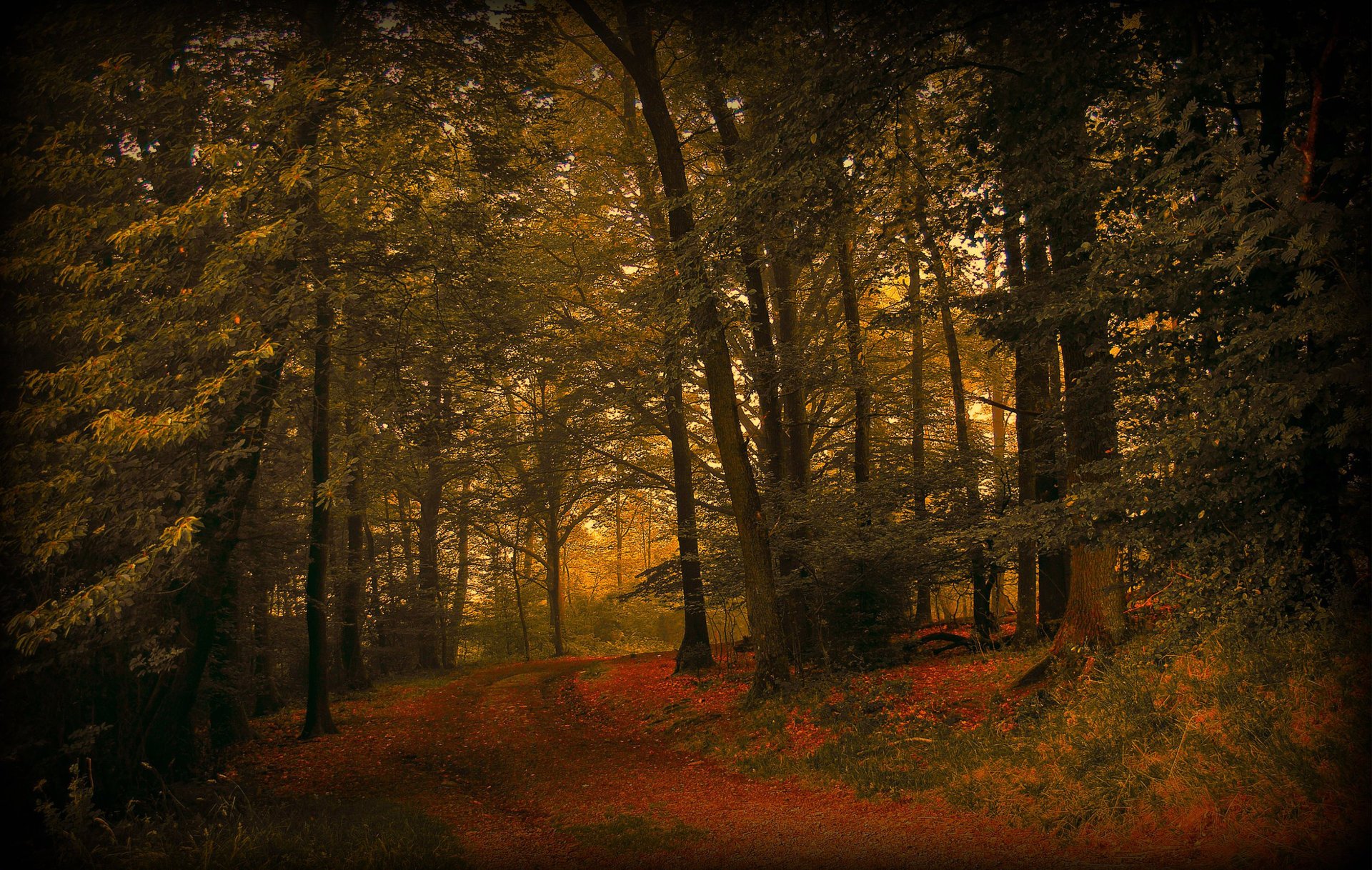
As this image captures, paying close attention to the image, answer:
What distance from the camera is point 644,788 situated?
8500mm

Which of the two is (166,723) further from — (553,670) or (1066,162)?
(553,670)

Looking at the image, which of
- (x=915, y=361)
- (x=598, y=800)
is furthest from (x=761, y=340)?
(x=598, y=800)

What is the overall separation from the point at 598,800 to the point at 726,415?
572 cm

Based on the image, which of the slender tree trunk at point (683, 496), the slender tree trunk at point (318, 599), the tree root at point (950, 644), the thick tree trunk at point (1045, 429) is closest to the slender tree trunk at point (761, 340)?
the slender tree trunk at point (683, 496)

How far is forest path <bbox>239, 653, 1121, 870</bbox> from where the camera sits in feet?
18.6

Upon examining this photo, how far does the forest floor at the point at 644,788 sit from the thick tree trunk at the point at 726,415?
1.16 metres

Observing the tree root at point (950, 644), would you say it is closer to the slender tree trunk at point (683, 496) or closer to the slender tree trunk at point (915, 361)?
the slender tree trunk at point (915, 361)

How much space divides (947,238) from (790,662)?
6665 mm

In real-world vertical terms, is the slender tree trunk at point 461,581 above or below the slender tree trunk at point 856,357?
below

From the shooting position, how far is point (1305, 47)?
5.38m

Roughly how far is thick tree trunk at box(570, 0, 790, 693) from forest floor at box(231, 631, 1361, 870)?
45.6 inches

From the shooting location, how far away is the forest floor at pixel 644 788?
5.50 meters

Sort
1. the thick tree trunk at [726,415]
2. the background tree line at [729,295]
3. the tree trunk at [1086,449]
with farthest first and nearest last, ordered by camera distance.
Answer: the thick tree trunk at [726,415]
the tree trunk at [1086,449]
the background tree line at [729,295]

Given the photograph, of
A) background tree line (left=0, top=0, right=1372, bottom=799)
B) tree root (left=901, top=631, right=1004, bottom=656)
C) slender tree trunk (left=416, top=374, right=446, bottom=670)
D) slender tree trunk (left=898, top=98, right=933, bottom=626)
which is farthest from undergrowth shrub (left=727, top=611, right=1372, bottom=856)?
slender tree trunk (left=416, top=374, right=446, bottom=670)
